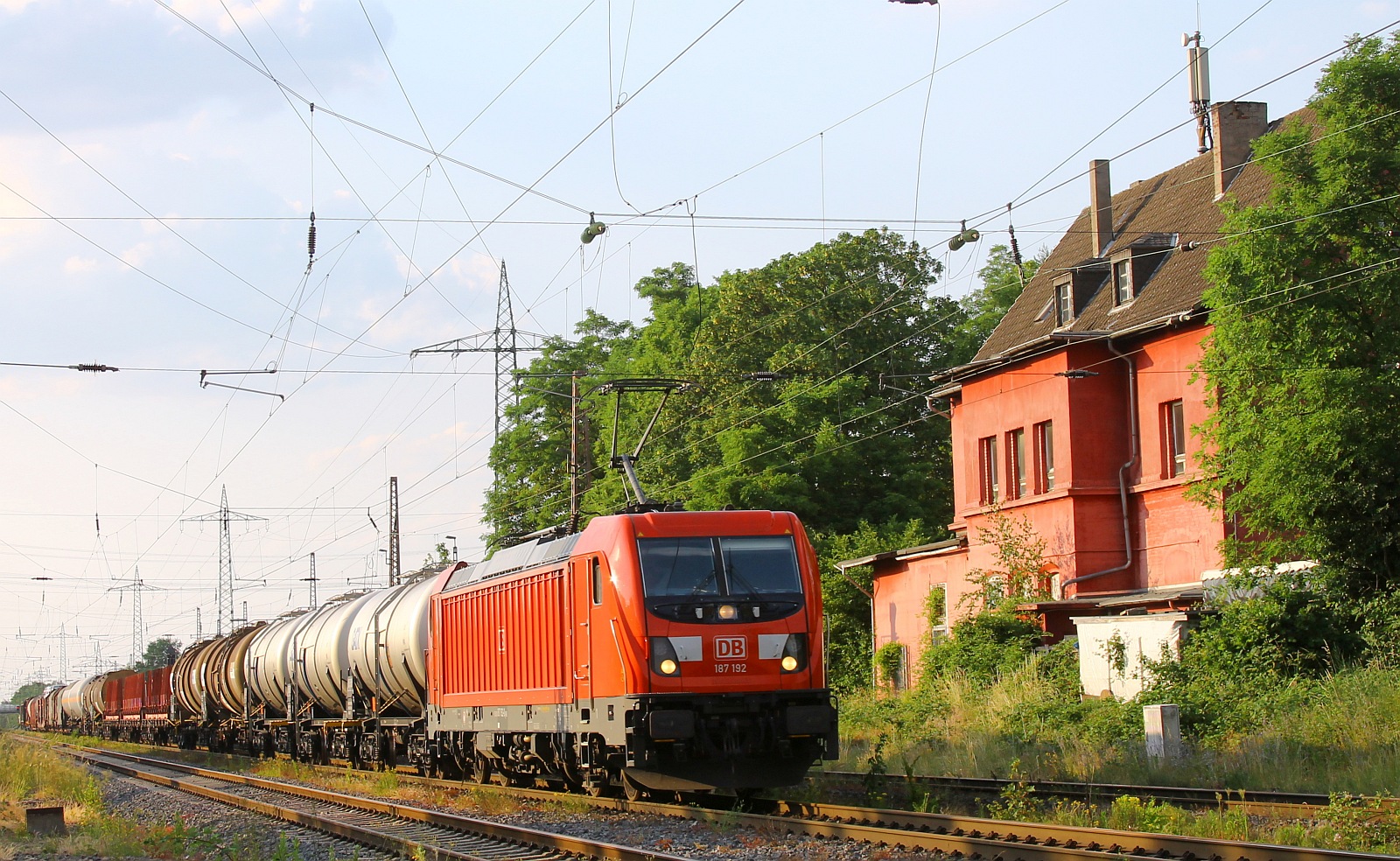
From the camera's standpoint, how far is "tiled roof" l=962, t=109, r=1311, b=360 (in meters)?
33.6

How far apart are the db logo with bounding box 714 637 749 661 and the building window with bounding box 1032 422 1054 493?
21.1 m

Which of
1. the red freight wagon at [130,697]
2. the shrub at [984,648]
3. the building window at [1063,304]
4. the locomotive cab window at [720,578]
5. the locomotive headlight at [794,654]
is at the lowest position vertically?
the red freight wagon at [130,697]

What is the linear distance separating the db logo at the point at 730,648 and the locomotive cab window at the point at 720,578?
24cm

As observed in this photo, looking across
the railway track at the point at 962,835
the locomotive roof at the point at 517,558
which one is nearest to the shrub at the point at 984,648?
the locomotive roof at the point at 517,558

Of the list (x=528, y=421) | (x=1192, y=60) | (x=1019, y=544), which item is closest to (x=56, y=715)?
(x=528, y=421)

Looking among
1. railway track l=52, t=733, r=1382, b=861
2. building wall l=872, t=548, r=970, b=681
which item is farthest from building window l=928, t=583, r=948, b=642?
railway track l=52, t=733, r=1382, b=861

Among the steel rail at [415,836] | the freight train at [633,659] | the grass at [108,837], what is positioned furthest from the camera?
the freight train at [633,659]

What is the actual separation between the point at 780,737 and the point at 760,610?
141cm

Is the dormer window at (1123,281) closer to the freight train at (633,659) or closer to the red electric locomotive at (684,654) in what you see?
the freight train at (633,659)

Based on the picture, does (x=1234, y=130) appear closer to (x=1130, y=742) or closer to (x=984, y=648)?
(x=984, y=648)

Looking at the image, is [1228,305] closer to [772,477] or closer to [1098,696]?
[1098,696]

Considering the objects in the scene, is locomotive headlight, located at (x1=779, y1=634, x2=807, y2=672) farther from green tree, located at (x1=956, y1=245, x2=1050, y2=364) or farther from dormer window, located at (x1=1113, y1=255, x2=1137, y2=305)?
green tree, located at (x1=956, y1=245, x2=1050, y2=364)

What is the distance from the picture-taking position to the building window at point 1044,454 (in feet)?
118

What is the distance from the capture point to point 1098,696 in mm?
26406
